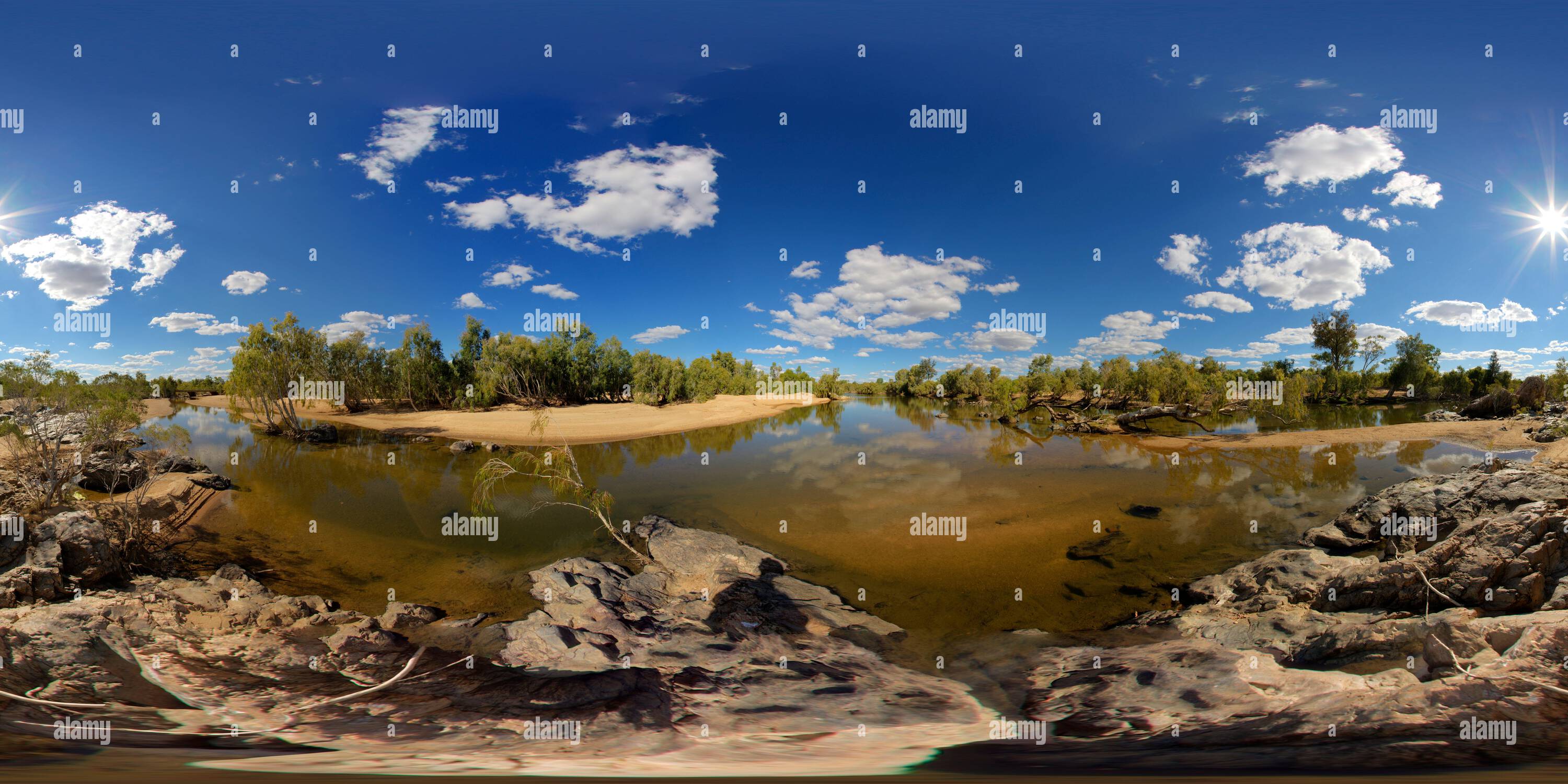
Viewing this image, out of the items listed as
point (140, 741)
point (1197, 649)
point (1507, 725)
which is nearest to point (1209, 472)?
point (1197, 649)

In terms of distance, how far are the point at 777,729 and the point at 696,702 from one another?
42.7 inches

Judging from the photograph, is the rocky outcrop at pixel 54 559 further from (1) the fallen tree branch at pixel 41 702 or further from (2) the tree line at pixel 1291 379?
(2) the tree line at pixel 1291 379

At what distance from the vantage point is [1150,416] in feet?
106

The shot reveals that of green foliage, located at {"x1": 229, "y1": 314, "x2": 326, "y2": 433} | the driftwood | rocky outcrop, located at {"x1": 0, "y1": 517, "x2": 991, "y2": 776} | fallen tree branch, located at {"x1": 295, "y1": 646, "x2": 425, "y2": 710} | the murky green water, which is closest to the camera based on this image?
rocky outcrop, located at {"x1": 0, "y1": 517, "x2": 991, "y2": 776}

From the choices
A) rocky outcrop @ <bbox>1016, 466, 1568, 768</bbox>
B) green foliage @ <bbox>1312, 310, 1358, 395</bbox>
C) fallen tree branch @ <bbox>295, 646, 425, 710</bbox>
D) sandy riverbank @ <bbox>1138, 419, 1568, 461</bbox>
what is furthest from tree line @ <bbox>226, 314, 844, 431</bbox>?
green foliage @ <bbox>1312, 310, 1358, 395</bbox>

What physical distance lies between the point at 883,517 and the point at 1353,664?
30.8ft

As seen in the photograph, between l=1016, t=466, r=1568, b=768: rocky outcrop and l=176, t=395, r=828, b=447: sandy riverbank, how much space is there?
30241 millimetres

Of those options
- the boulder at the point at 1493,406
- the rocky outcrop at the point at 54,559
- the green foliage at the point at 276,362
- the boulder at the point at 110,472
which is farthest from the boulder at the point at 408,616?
the boulder at the point at 1493,406

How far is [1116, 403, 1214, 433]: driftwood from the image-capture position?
104ft

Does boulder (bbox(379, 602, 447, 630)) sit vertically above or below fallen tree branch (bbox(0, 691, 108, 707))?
below

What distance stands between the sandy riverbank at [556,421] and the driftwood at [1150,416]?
3327 centimetres

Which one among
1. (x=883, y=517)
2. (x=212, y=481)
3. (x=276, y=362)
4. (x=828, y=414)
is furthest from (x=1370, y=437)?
(x=276, y=362)

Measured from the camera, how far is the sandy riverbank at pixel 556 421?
34688 millimetres

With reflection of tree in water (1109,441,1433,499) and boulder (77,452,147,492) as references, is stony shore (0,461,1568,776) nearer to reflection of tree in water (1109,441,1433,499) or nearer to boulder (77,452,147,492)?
boulder (77,452,147,492)
